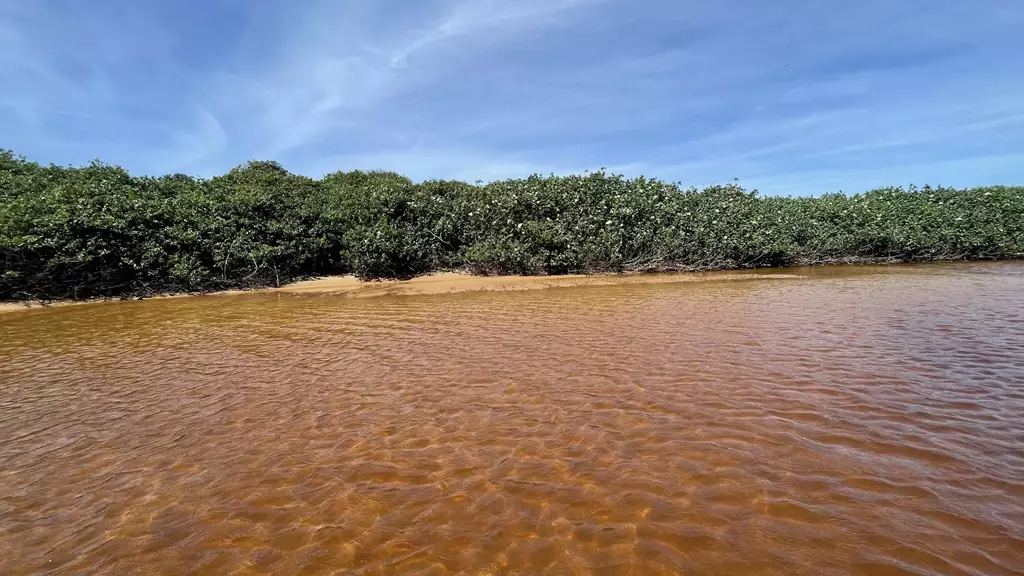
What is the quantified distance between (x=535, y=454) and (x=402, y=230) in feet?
50.0

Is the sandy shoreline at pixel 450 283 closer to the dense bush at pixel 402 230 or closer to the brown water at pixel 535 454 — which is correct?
the dense bush at pixel 402 230

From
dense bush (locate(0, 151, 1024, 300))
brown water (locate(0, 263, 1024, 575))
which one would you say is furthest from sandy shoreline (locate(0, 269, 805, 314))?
brown water (locate(0, 263, 1024, 575))

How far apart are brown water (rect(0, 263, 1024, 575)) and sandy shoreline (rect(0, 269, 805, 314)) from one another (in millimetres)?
Result: 7697

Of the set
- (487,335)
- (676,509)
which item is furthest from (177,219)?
(676,509)

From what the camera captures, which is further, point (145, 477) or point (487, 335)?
point (487, 335)

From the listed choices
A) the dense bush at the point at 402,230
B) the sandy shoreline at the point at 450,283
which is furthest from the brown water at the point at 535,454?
the dense bush at the point at 402,230

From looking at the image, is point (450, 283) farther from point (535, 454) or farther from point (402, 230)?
point (535, 454)

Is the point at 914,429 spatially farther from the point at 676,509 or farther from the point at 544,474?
the point at 544,474

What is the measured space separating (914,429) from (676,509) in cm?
210

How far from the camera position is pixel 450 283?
642 inches

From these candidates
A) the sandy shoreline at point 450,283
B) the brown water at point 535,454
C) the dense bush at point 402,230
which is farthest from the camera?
the sandy shoreline at point 450,283

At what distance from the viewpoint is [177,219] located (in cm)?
1596

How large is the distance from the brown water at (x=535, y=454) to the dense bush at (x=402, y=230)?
8.82 meters

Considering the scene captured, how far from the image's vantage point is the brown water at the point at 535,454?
252 cm
